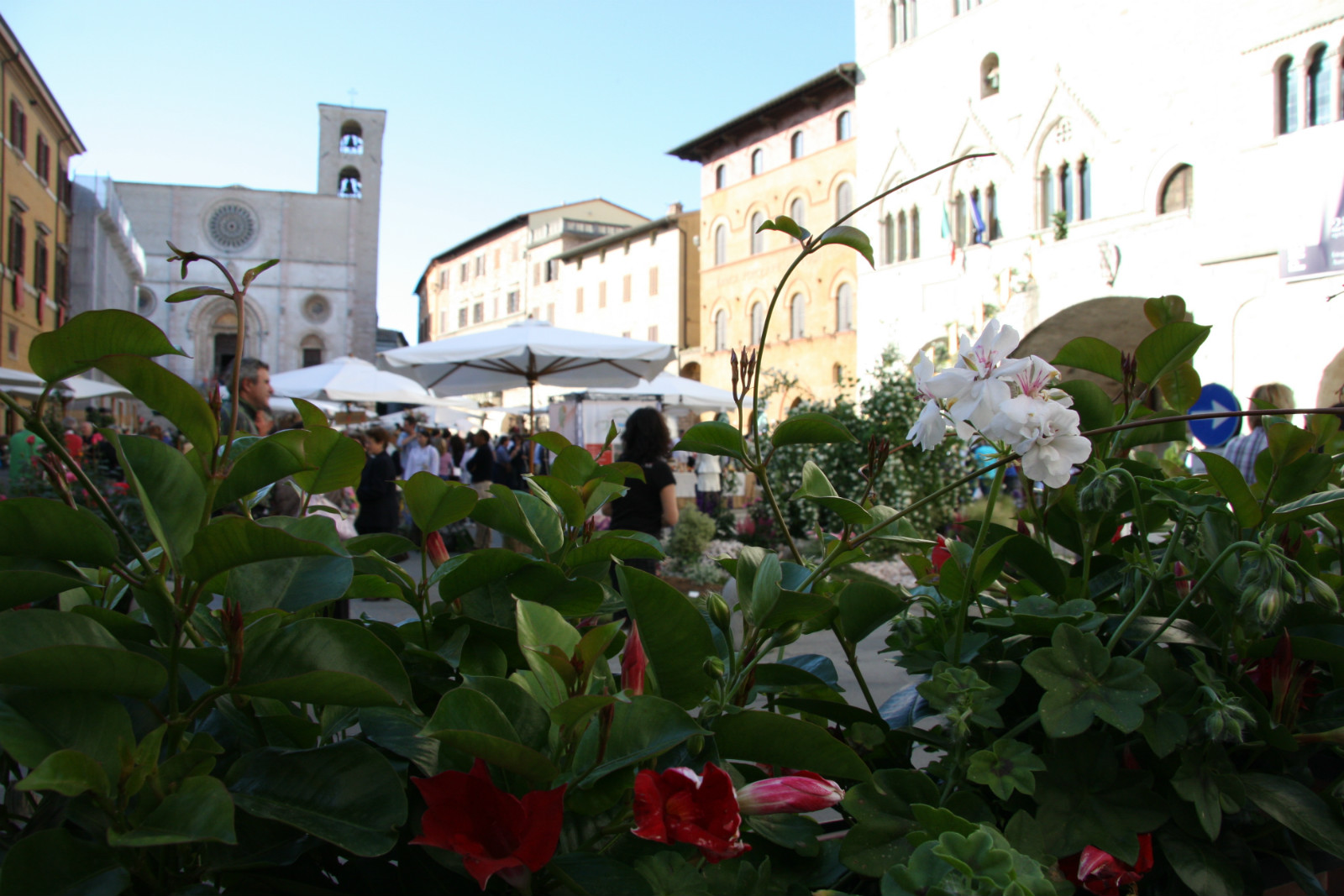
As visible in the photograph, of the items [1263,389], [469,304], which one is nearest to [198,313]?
[469,304]

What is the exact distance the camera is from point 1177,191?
1386 centimetres

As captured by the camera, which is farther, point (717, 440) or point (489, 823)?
point (717, 440)

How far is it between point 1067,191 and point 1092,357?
16.7 m

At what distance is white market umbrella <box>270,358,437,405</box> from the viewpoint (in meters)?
12.4

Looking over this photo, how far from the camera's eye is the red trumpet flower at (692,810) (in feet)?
1.76

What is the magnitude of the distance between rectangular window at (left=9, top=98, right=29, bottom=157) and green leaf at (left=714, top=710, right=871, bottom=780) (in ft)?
87.2

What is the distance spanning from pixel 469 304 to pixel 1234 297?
4550 centimetres

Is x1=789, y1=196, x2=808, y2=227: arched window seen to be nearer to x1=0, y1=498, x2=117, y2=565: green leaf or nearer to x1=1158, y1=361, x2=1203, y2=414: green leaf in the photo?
x1=1158, y1=361, x2=1203, y2=414: green leaf

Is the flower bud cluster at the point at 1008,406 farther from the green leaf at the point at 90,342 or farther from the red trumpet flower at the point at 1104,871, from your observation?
the green leaf at the point at 90,342

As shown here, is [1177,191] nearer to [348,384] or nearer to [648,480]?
[648,480]

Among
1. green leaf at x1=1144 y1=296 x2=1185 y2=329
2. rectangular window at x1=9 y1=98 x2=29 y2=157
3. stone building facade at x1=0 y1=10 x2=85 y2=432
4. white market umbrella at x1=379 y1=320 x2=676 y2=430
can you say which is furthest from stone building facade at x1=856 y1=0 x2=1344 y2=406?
rectangular window at x1=9 y1=98 x2=29 y2=157

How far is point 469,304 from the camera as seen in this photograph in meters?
53.0

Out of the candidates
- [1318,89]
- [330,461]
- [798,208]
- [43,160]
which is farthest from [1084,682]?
[43,160]

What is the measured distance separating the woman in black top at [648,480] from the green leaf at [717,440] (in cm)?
401
